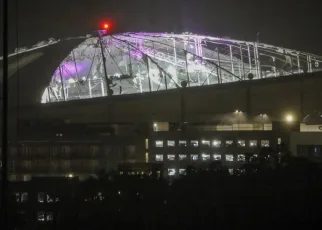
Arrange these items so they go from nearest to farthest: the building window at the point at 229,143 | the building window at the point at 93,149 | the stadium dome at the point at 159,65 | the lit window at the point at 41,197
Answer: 1. the lit window at the point at 41,197
2. the building window at the point at 93,149
3. the building window at the point at 229,143
4. the stadium dome at the point at 159,65

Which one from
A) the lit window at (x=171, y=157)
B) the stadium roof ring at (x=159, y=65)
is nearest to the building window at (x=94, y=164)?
the lit window at (x=171, y=157)

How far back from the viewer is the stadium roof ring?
898cm

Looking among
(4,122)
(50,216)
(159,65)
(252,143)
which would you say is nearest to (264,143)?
(252,143)

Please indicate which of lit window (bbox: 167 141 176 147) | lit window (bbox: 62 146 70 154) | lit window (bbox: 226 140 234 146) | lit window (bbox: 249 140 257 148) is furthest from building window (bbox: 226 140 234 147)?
lit window (bbox: 62 146 70 154)

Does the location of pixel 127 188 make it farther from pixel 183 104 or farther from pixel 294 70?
pixel 294 70

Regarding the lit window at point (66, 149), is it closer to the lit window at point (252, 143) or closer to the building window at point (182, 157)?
the building window at point (182, 157)

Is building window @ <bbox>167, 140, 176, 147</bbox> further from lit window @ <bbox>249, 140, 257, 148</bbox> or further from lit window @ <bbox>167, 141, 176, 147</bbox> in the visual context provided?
lit window @ <bbox>249, 140, 257, 148</bbox>

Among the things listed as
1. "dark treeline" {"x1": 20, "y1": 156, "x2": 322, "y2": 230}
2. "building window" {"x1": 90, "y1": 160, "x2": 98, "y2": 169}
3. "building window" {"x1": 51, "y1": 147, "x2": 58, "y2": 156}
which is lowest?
"dark treeline" {"x1": 20, "y1": 156, "x2": 322, "y2": 230}

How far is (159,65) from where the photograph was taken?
9922 millimetres

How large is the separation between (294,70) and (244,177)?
6778 mm

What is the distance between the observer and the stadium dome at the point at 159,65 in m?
8.98

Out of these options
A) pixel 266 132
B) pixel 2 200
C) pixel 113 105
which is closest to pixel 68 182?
pixel 2 200

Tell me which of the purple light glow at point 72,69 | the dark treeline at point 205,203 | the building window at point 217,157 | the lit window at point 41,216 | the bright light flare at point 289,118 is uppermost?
the purple light glow at point 72,69

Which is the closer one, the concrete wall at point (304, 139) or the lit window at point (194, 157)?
the lit window at point (194, 157)
